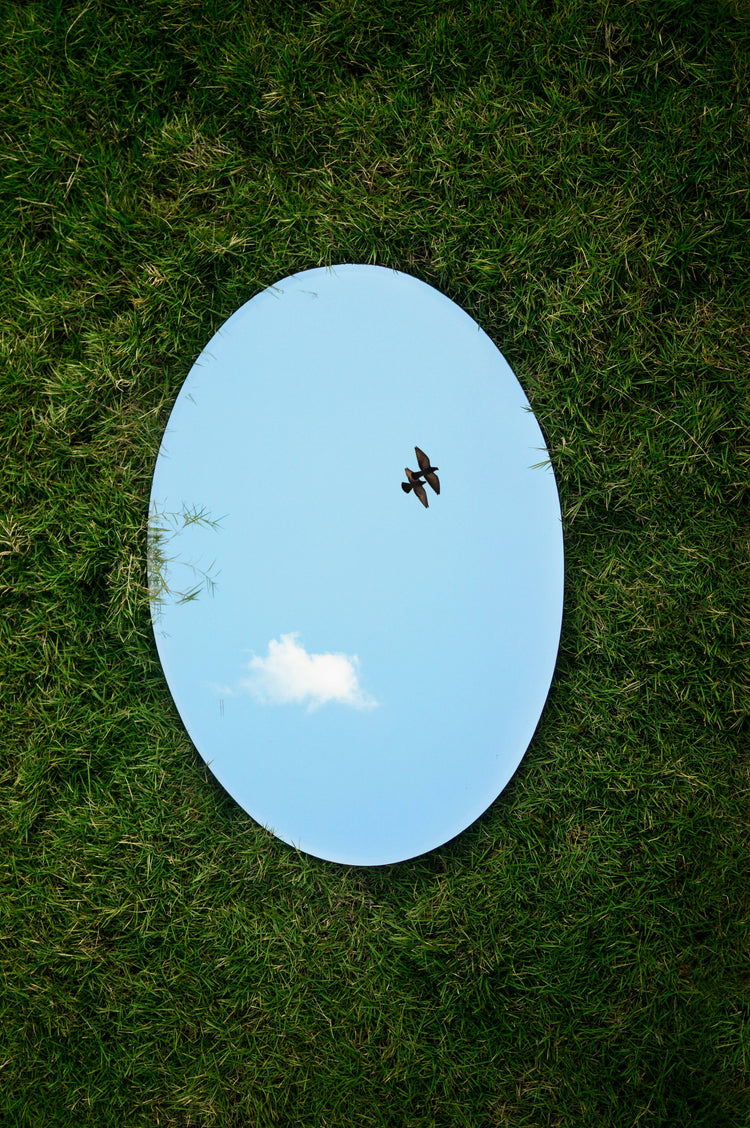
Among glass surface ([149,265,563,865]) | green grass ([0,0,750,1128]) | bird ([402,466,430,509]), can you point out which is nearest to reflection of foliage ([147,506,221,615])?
glass surface ([149,265,563,865])

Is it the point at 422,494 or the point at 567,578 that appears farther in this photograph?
the point at 567,578

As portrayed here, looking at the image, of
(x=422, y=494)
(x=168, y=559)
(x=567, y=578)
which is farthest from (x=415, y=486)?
(x=168, y=559)

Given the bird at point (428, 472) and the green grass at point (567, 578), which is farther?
the green grass at point (567, 578)

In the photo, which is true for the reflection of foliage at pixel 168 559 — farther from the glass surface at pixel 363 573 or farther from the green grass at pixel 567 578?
the green grass at pixel 567 578

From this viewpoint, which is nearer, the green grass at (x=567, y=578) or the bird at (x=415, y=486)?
the bird at (x=415, y=486)

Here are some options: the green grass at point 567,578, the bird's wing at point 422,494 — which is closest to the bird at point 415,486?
the bird's wing at point 422,494

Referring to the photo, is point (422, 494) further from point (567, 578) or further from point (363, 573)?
point (567, 578)

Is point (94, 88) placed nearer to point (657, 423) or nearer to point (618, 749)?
point (657, 423)

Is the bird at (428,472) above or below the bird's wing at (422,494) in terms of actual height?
above

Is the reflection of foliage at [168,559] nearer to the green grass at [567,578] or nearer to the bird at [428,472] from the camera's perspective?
the green grass at [567,578]
